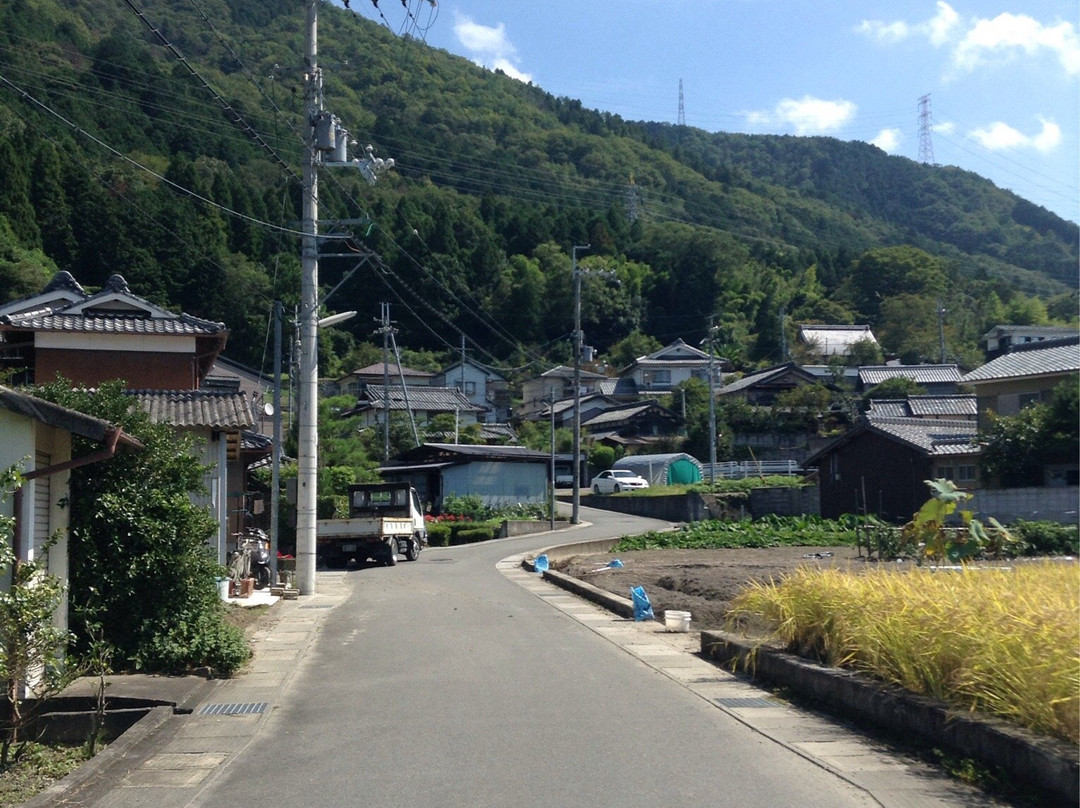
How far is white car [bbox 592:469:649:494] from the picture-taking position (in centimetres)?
5509

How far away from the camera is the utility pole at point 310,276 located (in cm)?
2050

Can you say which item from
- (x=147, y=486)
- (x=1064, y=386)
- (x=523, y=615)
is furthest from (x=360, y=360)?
(x=1064, y=386)

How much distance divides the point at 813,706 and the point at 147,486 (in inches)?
294

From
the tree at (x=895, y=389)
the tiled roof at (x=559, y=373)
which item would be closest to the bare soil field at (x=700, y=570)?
the tree at (x=895, y=389)

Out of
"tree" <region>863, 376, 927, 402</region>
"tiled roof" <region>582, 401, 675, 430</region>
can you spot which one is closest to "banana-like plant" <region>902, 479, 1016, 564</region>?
"tree" <region>863, 376, 927, 402</region>

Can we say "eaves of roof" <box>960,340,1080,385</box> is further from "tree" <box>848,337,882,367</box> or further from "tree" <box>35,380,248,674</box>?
"tree" <box>848,337,882,367</box>

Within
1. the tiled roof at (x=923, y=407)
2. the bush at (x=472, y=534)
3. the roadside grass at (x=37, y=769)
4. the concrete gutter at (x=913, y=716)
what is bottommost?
the bush at (x=472, y=534)

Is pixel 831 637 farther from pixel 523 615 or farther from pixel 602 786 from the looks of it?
pixel 523 615

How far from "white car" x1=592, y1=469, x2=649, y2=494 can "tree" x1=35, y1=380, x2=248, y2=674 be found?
143 ft

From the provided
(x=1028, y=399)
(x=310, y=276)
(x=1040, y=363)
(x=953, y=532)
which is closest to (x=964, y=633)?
(x=953, y=532)

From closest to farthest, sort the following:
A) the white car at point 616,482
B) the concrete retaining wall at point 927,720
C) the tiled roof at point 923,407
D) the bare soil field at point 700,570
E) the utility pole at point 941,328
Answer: the concrete retaining wall at point 927,720 < the bare soil field at point 700,570 < the tiled roof at point 923,407 < the white car at point 616,482 < the utility pole at point 941,328

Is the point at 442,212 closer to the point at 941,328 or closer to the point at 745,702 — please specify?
the point at 941,328

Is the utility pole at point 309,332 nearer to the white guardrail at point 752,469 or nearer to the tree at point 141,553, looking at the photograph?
the tree at point 141,553

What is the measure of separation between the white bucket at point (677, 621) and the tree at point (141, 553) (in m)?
6.24
